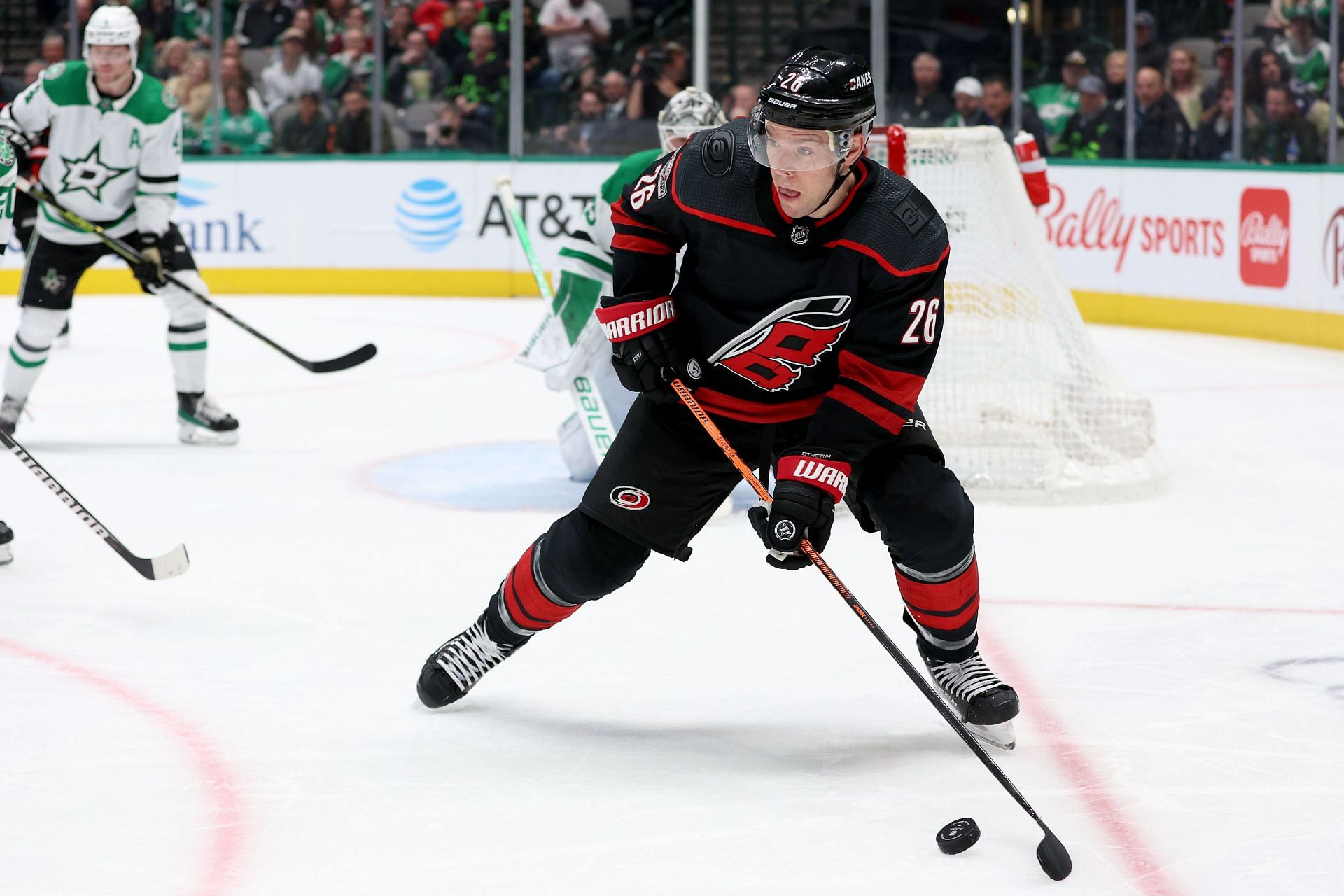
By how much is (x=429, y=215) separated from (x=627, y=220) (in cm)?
707

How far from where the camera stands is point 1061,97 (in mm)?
8312

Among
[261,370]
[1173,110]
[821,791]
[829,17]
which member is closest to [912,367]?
[821,791]

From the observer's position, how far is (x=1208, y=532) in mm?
3953

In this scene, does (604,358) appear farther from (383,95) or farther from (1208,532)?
(383,95)

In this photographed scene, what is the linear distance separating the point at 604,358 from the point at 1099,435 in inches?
49.6

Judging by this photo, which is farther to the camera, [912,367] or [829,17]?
[829,17]

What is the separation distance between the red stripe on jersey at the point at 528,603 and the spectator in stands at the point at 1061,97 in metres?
6.28

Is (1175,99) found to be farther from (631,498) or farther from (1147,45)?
(631,498)

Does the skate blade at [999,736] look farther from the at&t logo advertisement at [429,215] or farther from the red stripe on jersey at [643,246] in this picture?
the at&t logo advertisement at [429,215]

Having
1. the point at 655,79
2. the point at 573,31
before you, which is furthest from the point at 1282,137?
the point at 573,31

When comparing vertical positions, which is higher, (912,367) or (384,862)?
(912,367)

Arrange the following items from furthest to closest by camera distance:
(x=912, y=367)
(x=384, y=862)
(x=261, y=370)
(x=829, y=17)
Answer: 1. (x=829, y=17)
2. (x=261, y=370)
3. (x=912, y=367)
4. (x=384, y=862)

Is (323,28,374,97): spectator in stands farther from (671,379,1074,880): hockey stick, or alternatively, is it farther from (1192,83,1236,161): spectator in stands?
(671,379,1074,880): hockey stick

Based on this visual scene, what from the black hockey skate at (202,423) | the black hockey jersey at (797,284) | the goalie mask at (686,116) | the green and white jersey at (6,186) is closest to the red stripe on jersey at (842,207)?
the black hockey jersey at (797,284)
